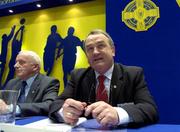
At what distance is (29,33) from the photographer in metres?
5.18

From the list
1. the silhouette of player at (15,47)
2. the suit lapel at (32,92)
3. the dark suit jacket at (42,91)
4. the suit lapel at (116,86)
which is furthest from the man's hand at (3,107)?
the silhouette of player at (15,47)

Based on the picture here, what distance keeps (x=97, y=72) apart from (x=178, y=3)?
1884 mm

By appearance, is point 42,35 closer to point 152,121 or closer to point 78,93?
point 78,93

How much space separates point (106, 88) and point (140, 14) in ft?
6.27

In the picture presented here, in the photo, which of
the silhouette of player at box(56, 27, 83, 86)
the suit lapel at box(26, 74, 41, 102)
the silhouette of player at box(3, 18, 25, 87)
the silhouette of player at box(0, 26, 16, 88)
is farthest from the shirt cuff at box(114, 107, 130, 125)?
the silhouette of player at box(0, 26, 16, 88)

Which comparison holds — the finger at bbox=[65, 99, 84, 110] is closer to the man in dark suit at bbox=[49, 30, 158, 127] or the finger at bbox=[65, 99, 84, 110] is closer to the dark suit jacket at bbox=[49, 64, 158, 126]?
the man in dark suit at bbox=[49, 30, 158, 127]

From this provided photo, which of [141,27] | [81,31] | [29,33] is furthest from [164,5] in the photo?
[29,33]

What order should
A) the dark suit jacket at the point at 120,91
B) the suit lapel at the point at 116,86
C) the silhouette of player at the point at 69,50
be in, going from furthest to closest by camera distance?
the silhouette of player at the point at 69,50
the suit lapel at the point at 116,86
the dark suit jacket at the point at 120,91

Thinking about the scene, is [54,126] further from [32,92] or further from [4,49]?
[4,49]

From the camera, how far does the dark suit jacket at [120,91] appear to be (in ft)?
4.87

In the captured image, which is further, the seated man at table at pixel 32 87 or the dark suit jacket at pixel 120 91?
the seated man at table at pixel 32 87

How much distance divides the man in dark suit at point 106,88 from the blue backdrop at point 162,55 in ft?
4.86

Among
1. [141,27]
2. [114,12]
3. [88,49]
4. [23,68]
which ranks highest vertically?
[114,12]

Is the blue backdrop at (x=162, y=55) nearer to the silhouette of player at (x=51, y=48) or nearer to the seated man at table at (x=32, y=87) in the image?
the seated man at table at (x=32, y=87)
